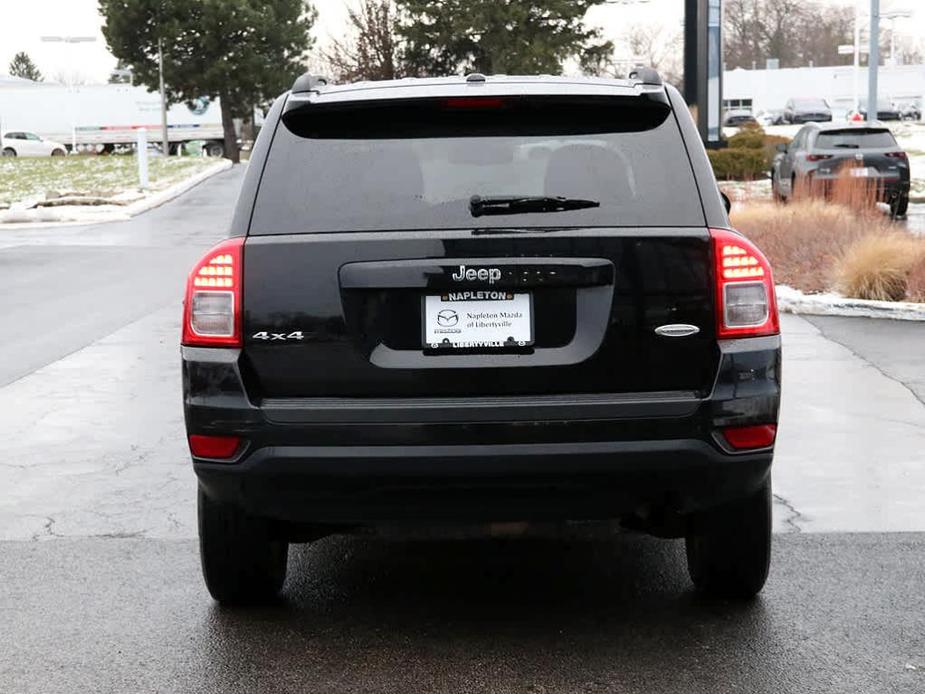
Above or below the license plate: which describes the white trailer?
above

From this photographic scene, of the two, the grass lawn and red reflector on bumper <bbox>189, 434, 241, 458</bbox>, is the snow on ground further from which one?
red reflector on bumper <bbox>189, 434, 241, 458</bbox>

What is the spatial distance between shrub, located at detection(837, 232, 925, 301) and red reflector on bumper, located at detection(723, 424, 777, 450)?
9286mm

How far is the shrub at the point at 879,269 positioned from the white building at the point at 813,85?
293 ft

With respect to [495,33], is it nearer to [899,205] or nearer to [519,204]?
[899,205]

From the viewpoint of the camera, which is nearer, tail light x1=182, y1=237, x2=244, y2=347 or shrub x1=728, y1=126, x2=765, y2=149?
tail light x1=182, y1=237, x2=244, y2=347

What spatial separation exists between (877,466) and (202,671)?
4007mm

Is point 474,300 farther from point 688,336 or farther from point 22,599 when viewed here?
point 22,599

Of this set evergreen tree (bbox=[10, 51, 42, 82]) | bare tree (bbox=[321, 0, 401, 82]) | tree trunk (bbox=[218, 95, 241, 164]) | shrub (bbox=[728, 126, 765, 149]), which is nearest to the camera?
shrub (bbox=[728, 126, 765, 149])

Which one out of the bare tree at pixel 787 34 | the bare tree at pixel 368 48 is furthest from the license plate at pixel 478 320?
the bare tree at pixel 787 34

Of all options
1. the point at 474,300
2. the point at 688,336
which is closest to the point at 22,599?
the point at 474,300

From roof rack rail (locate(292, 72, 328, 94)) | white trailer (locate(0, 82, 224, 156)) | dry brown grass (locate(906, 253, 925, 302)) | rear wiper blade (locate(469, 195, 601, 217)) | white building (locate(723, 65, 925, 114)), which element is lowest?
dry brown grass (locate(906, 253, 925, 302))

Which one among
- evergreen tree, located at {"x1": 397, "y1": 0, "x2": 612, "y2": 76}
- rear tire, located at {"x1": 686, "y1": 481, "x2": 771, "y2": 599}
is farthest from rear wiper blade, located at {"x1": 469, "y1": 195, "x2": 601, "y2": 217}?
evergreen tree, located at {"x1": 397, "y1": 0, "x2": 612, "y2": 76}

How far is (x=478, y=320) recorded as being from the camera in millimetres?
3887

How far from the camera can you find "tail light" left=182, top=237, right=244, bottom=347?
397 centimetres
